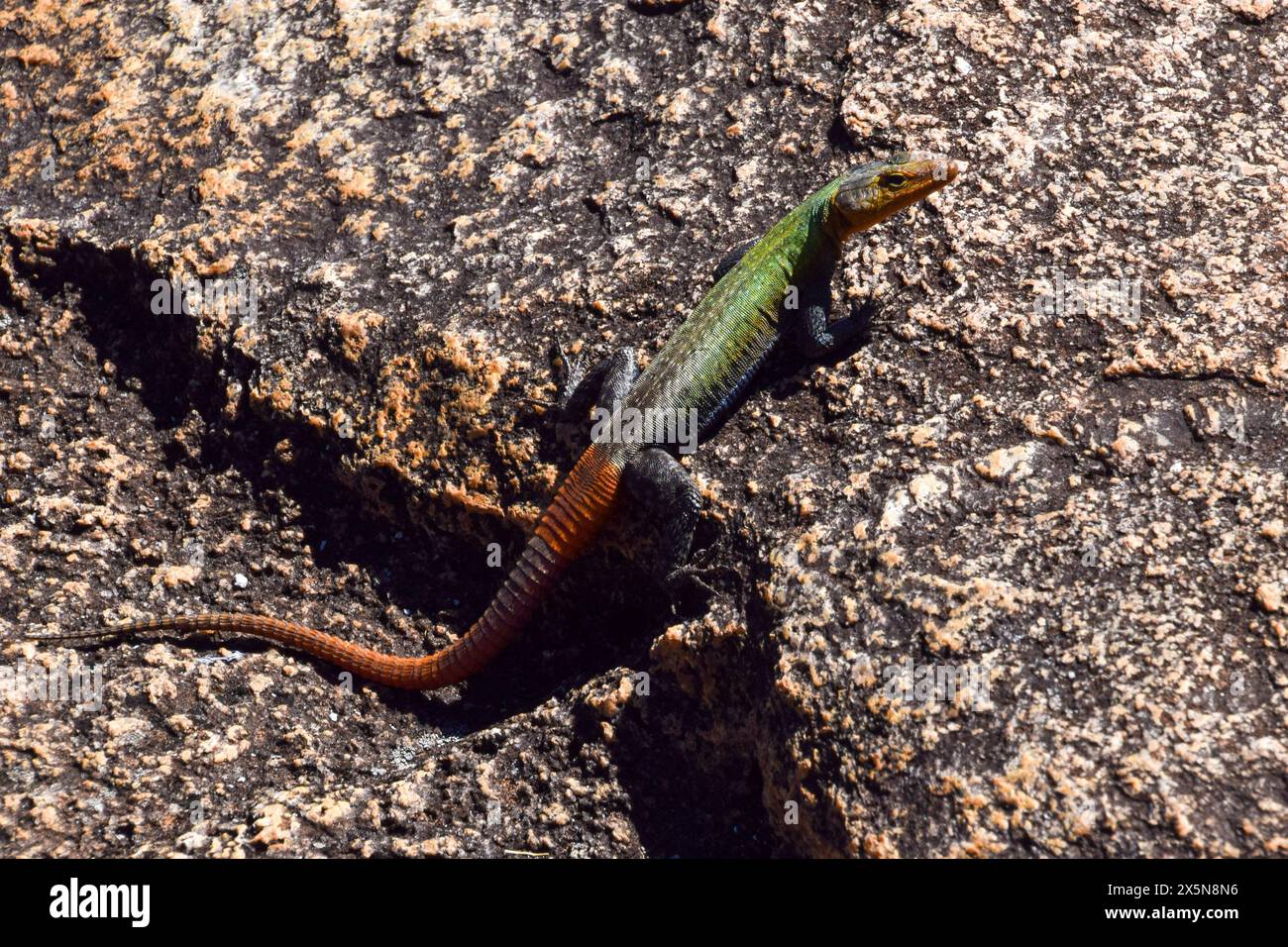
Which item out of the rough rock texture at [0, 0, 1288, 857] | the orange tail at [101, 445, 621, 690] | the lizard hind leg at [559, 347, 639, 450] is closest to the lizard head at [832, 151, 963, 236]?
the rough rock texture at [0, 0, 1288, 857]

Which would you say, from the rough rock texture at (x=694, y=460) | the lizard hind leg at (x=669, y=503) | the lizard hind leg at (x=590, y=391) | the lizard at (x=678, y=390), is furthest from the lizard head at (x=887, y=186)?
the lizard hind leg at (x=669, y=503)

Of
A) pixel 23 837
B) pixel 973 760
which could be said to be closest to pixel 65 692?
pixel 23 837

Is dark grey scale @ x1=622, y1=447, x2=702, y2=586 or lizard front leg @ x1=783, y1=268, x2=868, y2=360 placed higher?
lizard front leg @ x1=783, y1=268, x2=868, y2=360

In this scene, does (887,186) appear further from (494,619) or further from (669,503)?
(494,619)

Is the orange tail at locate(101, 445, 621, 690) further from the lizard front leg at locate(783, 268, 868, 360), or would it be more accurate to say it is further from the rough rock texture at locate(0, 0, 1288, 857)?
the lizard front leg at locate(783, 268, 868, 360)

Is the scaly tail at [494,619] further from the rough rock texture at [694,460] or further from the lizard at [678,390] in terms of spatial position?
the rough rock texture at [694,460]

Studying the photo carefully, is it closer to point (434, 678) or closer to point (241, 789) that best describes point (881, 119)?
point (434, 678)
